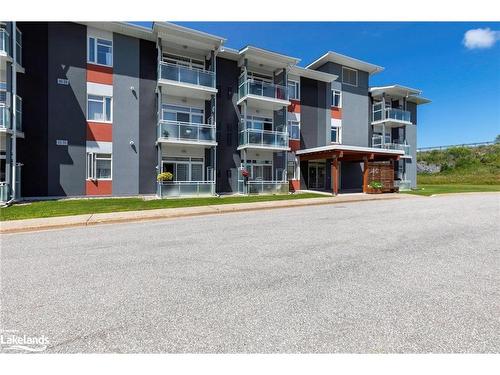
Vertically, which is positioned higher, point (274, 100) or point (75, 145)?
point (274, 100)

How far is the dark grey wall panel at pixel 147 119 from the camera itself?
19203 mm

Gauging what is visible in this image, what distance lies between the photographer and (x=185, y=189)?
18.7 meters

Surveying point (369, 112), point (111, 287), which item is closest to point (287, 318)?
point (111, 287)

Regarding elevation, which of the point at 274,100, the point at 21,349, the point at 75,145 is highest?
the point at 274,100

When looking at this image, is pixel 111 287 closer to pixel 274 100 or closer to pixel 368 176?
pixel 274 100

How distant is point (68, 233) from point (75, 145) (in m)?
11.5

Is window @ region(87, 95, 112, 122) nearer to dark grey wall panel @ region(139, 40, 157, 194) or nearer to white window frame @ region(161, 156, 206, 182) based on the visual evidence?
dark grey wall panel @ region(139, 40, 157, 194)

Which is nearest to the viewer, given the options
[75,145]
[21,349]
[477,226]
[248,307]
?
[21,349]

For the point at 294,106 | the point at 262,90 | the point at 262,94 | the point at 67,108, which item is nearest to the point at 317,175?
the point at 294,106

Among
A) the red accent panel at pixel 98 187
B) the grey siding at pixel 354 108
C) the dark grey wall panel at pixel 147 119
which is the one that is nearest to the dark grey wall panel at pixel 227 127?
the dark grey wall panel at pixel 147 119

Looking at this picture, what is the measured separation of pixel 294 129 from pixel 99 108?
15.9 m

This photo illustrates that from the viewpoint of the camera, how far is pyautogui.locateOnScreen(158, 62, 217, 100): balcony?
59.8ft

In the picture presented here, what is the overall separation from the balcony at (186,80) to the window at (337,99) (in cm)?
1334

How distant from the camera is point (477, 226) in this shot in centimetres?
912
